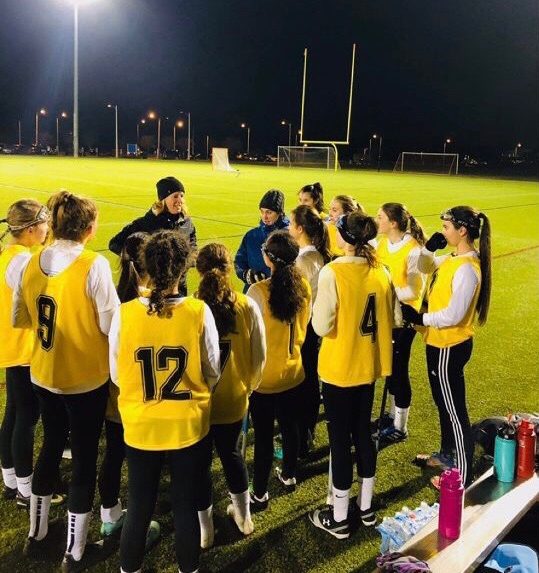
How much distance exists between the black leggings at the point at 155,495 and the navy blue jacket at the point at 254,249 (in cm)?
241

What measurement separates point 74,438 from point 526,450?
2.53 m

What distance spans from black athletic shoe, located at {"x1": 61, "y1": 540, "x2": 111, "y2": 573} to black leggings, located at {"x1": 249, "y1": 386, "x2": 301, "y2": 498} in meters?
0.93

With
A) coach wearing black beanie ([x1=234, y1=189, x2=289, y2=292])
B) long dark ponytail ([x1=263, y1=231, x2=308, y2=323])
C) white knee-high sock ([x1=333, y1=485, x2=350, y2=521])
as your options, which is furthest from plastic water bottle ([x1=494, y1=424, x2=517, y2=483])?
coach wearing black beanie ([x1=234, y1=189, x2=289, y2=292])

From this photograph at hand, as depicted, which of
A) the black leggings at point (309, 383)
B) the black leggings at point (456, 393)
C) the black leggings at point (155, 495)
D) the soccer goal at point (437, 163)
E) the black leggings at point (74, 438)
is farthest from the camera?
the soccer goal at point (437, 163)

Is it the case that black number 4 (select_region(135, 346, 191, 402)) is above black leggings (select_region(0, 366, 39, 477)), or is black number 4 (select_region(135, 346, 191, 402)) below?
above

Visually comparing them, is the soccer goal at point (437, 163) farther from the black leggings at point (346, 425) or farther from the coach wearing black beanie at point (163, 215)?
the black leggings at point (346, 425)

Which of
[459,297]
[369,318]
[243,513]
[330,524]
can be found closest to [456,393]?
[459,297]

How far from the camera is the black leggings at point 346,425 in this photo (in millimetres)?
3404

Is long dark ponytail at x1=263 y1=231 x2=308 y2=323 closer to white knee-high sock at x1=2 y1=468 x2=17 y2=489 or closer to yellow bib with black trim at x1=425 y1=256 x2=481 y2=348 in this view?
yellow bib with black trim at x1=425 y1=256 x2=481 y2=348

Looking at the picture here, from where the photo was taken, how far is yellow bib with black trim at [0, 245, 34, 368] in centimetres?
337

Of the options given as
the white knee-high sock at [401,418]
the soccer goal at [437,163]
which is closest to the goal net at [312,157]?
the soccer goal at [437,163]

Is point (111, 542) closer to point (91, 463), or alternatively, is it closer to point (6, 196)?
point (91, 463)

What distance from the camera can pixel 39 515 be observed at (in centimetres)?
321

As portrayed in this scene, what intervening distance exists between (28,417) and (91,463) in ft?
1.87
